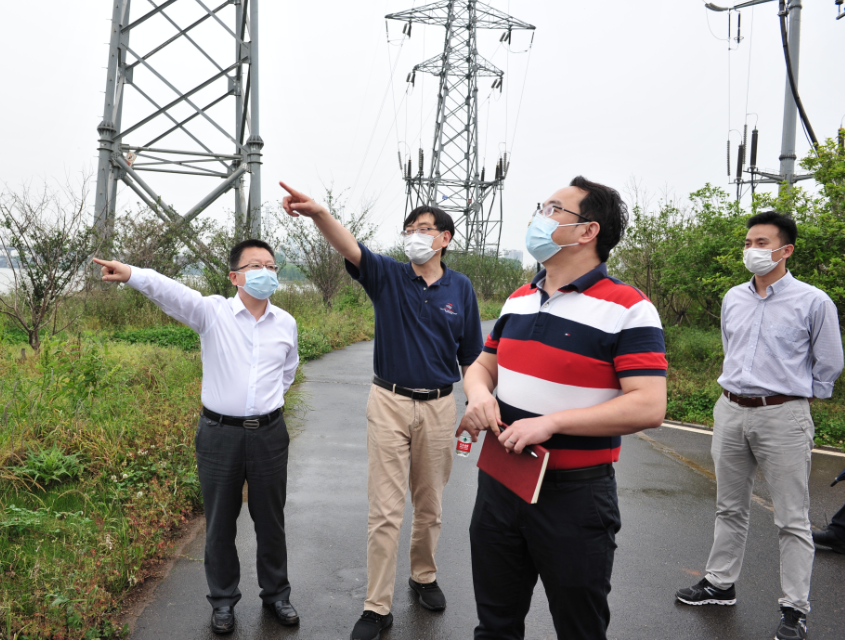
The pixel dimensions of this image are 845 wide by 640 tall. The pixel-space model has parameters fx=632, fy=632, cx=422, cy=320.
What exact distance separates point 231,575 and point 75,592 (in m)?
0.72

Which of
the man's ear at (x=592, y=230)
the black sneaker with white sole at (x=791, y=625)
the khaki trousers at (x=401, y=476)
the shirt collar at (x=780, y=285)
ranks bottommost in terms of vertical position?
the black sneaker with white sole at (x=791, y=625)

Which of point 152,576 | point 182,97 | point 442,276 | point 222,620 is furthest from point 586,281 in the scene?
point 182,97

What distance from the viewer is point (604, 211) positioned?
2.29m

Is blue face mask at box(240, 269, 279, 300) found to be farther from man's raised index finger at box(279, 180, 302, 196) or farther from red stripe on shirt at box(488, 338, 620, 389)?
red stripe on shirt at box(488, 338, 620, 389)

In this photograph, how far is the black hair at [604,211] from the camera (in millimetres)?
2295

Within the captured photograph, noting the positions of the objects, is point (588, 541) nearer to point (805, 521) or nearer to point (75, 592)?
point (805, 521)

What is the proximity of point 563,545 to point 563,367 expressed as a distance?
1.96ft

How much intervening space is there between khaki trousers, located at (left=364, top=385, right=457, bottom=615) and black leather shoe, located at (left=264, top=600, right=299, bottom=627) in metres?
0.38

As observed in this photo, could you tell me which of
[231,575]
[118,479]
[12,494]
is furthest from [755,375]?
[12,494]

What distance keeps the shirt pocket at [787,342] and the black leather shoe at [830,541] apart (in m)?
1.81

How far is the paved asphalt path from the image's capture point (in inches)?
131

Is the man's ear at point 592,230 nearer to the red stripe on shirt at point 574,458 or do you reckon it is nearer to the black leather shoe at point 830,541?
the red stripe on shirt at point 574,458

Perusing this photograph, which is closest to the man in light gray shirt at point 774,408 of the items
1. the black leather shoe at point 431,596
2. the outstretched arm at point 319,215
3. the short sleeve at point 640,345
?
the black leather shoe at point 431,596

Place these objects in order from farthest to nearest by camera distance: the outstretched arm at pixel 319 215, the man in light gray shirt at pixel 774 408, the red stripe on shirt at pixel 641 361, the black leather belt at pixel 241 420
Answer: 1. the man in light gray shirt at pixel 774 408
2. the black leather belt at pixel 241 420
3. the outstretched arm at pixel 319 215
4. the red stripe on shirt at pixel 641 361
